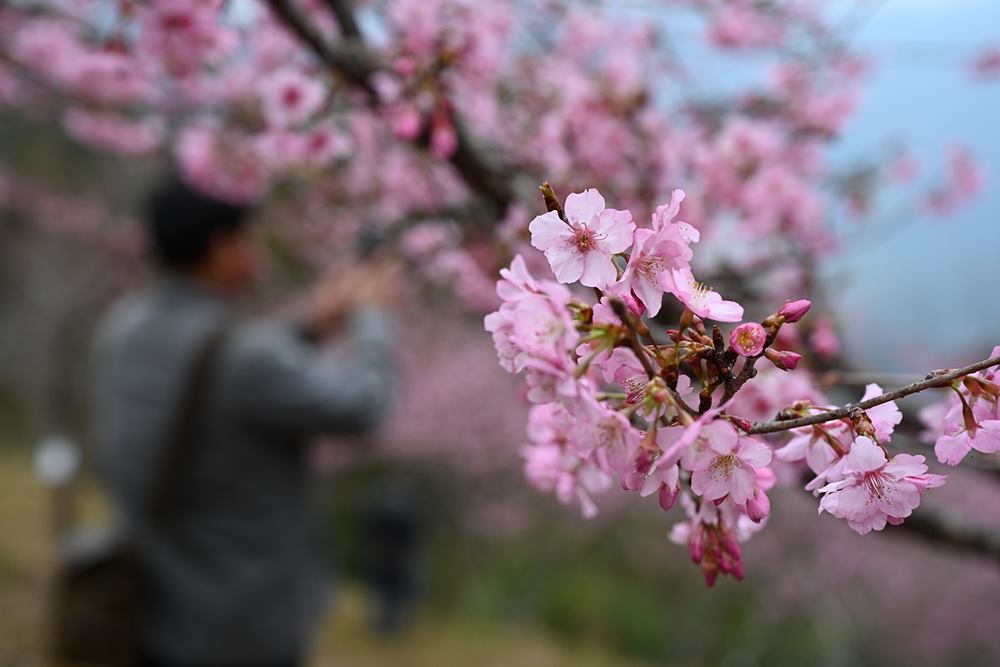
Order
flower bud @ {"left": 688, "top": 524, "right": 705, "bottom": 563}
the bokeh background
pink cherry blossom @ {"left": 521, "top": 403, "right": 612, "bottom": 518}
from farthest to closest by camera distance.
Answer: the bokeh background → pink cherry blossom @ {"left": 521, "top": 403, "right": 612, "bottom": 518} → flower bud @ {"left": 688, "top": 524, "right": 705, "bottom": 563}

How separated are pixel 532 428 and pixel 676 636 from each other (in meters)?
4.92

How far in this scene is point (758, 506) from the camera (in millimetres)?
595

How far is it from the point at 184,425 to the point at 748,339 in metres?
1.63

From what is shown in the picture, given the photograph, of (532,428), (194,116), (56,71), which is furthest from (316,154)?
(194,116)

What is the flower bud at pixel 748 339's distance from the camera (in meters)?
0.55

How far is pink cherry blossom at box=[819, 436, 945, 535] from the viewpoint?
0.56 metres

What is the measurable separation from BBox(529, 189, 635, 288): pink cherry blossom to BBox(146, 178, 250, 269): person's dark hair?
1770mm

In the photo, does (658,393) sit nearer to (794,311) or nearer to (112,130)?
(794,311)

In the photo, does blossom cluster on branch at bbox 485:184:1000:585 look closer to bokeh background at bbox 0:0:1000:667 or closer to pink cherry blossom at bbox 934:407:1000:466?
pink cherry blossom at bbox 934:407:1000:466

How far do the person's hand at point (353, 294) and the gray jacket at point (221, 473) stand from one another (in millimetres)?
429

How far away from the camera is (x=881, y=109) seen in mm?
4387

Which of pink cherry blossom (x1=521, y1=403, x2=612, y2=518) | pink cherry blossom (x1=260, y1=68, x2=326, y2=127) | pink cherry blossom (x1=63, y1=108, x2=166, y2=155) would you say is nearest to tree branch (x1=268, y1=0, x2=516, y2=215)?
pink cherry blossom (x1=260, y1=68, x2=326, y2=127)

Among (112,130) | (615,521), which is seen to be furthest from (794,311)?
(615,521)

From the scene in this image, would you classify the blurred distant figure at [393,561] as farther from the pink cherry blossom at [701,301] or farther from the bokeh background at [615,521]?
the pink cherry blossom at [701,301]
